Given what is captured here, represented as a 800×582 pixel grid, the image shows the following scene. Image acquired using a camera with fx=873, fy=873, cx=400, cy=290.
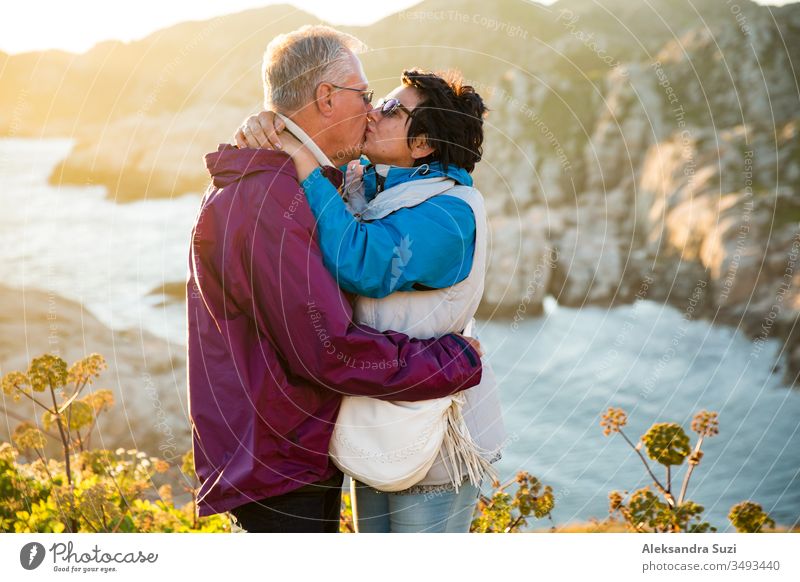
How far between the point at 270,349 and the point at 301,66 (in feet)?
2.75

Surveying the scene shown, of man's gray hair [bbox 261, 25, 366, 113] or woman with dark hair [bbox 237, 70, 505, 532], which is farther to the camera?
man's gray hair [bbox 261, 25, 366, 113]

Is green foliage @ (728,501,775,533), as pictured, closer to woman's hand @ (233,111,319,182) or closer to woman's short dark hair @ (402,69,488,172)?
woman's short dark hair @ (402,69,488,172)

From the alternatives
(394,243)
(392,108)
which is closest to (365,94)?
(392,108)

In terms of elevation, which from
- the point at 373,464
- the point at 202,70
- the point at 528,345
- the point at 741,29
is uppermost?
the point at 741,29

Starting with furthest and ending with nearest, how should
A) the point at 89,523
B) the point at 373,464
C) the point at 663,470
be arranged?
the point at 663,470 < the point at 89,523 < the point at 373,464

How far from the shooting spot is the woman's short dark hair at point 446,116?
2611 mm

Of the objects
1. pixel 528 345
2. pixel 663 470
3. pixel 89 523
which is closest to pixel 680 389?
pixel 528 345

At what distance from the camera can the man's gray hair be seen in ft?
8.45

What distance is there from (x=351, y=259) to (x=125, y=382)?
5808 mm

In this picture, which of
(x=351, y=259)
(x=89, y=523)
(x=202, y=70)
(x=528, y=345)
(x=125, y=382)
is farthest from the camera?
(x=528, y=345)

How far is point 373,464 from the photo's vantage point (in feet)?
8.39

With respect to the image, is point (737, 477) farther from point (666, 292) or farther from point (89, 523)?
point (666, 292)

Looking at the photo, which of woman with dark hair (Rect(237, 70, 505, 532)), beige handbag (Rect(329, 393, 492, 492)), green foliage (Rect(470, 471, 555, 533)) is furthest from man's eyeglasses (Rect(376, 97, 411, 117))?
green foliage (Rect(470, 471, 555, 533))

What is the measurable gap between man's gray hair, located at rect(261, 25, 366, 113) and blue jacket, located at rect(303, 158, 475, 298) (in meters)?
0.28
